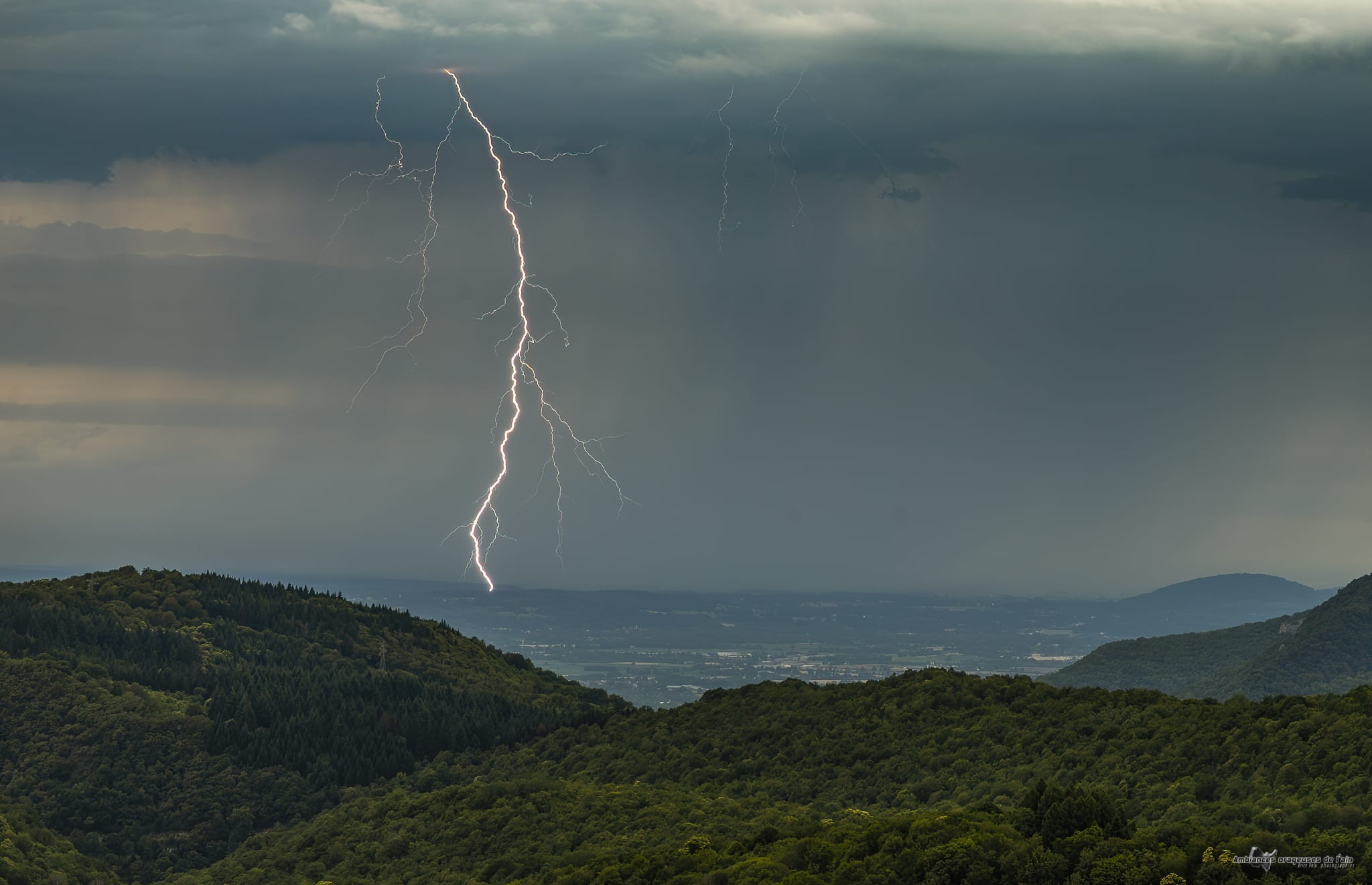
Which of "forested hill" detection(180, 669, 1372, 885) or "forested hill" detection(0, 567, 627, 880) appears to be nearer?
"forested hill" detection(180, 669, 1372, 885)

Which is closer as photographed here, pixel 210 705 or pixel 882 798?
pixel 882 798

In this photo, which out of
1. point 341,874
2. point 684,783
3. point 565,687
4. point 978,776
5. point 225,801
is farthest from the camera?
point 565,687

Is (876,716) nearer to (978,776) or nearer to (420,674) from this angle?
(978,776)

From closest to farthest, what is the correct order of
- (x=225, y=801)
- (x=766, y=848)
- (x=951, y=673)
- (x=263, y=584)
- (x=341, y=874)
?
(x=766, y=848)
(x=341, y=874)
(x=951, y=673)
(x=225, y=801)
(x=263, y=584)

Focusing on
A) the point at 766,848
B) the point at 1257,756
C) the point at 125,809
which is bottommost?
the point at 125,809

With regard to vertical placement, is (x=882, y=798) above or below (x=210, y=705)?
above

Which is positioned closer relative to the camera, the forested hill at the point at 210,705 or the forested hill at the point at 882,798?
the forested hill at the point at 882,798

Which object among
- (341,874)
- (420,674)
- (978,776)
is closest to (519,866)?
(341,874)

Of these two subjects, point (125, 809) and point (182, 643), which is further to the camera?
point (182, 643)
